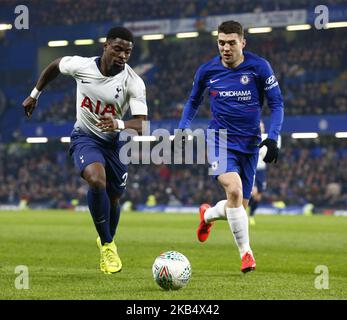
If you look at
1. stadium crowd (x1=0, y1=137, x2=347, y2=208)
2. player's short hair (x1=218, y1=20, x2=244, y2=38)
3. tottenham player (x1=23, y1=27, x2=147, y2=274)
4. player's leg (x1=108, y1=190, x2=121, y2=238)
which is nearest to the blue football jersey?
player's short hair (x1=218, y1=20, x2=244, y2=38)

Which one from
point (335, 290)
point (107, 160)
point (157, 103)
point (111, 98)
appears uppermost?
point (157, 103)

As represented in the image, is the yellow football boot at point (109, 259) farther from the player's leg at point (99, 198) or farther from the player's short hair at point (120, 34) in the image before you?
the player's short hair at point (120, 34)

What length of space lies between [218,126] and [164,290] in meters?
2.39

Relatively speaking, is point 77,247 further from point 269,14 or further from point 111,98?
point 269,14

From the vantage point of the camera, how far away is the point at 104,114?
8664mm

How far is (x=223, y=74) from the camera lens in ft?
28.9

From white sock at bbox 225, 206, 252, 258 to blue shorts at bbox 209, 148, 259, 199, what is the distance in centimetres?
42

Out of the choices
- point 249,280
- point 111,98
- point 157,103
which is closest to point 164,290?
point 249,280

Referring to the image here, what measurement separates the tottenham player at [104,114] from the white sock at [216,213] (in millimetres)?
1114

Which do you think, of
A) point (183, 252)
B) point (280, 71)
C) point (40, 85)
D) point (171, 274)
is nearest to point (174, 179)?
point (280, 71)

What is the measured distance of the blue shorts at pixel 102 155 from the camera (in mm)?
8438

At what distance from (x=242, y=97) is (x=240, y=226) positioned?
1.38 metres

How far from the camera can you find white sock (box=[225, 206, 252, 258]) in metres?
8.41

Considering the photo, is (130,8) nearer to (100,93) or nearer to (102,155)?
(100,93)
